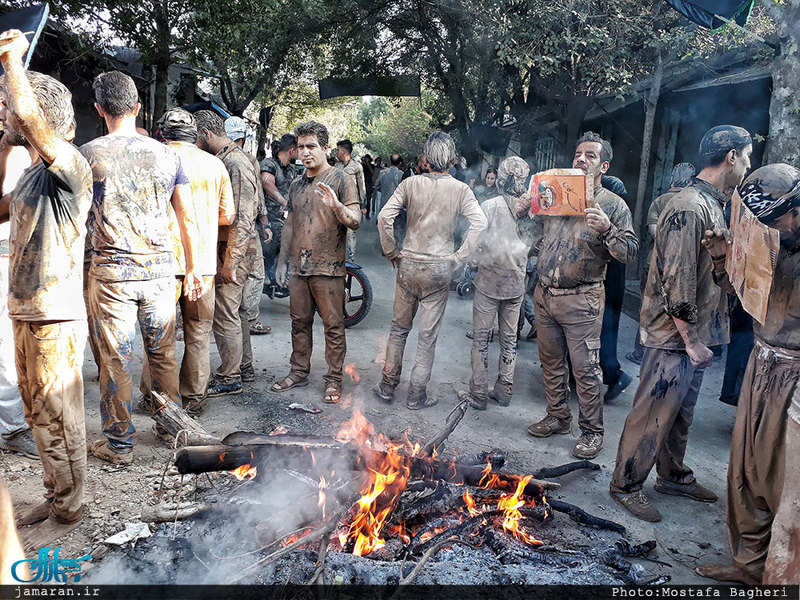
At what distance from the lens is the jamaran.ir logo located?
2578mm

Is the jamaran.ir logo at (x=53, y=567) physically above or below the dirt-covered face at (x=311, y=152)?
below

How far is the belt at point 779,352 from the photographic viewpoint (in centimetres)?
263

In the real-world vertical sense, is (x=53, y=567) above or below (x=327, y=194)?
below

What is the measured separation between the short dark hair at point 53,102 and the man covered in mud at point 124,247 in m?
0.46

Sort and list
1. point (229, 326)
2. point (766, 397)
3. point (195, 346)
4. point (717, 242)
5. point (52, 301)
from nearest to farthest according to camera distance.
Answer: point (766, 397) < point (52, 301) < point (717, 242) < point (195, 346) < point (229, 326)

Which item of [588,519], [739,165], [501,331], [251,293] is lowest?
[588,519]

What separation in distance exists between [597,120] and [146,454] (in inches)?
514

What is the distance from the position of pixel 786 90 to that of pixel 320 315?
4.97 meters

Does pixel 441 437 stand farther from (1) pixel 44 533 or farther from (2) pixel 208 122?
(2) pixel 208 122

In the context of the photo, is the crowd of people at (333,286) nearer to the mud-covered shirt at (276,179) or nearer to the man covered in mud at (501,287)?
the man covered in mud at (501,287)

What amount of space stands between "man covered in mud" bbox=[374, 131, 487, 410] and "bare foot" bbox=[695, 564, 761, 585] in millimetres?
2610

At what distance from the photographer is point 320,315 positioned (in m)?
5.11

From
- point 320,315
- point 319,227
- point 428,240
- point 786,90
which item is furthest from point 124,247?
point 786,90

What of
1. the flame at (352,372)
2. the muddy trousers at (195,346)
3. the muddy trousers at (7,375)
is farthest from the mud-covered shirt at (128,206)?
the flame at (352,372)
